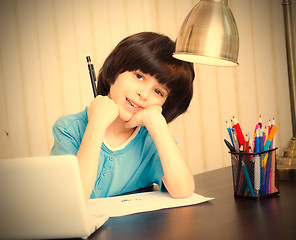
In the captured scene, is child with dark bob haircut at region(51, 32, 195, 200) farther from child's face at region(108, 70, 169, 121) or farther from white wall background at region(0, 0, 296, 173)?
white wall background at region(0, 0, 296, 173)

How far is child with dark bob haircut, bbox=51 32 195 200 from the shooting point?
3.63 feet

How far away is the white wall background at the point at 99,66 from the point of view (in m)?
1.98

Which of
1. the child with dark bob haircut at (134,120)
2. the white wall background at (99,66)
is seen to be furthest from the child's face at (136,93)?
the white wall background at (99,66)

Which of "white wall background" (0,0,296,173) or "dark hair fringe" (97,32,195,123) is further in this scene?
"white wall background" (0,0,296,173)

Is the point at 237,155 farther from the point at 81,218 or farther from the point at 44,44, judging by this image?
the point at 44,44

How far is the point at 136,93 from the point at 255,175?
493mm

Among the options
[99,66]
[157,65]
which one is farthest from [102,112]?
[99,66]

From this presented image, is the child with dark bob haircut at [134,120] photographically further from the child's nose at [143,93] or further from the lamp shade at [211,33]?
the lamp shade at [211,33]

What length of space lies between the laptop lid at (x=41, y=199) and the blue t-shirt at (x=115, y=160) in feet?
1.68

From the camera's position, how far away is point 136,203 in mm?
906

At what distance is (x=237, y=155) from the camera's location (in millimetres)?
898

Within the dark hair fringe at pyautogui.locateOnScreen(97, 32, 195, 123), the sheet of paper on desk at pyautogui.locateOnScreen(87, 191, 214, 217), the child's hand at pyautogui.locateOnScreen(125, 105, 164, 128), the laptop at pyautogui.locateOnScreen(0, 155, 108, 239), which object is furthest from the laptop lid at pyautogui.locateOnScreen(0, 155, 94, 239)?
the dark hair fringe at pyautogui.locateOnScreen(97, 32, 195, 123)

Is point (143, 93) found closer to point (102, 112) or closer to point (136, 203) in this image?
point (102, 112)

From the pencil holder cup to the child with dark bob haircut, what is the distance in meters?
0.19
